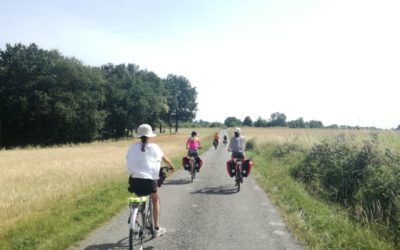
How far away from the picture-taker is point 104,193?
12.7 m

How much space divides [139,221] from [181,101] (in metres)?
96.4

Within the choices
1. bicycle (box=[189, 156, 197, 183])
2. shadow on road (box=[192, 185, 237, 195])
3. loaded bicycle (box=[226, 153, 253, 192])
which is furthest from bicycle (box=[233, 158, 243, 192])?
bicycle (box=[189, 156, 197, 183])

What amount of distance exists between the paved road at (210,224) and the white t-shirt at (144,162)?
1.27 meters

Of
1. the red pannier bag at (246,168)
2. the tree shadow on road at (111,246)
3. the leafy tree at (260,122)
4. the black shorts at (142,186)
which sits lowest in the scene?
the tree shadow on road at (111,246)

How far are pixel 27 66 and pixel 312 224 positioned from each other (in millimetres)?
48498

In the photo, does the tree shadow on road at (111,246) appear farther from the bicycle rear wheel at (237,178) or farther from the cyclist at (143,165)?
the bicycle rear wheel at (237,178)

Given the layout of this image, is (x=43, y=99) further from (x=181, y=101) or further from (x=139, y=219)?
(x=181, y=101)

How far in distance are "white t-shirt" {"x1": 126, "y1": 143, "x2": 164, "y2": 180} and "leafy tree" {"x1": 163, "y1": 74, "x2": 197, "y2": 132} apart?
9289 centimetres

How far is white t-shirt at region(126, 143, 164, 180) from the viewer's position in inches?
280

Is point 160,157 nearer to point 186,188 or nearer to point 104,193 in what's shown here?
point 104,193

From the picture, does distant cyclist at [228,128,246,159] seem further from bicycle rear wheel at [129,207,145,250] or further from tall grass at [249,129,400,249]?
bicycle rear wheel at [129,207,145,250]

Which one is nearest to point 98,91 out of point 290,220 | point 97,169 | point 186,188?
point 97,169

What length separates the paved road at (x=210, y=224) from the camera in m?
7.32

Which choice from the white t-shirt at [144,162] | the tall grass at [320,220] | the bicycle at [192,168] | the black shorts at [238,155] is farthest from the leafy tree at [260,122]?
the white t-shirt at [144,162]
